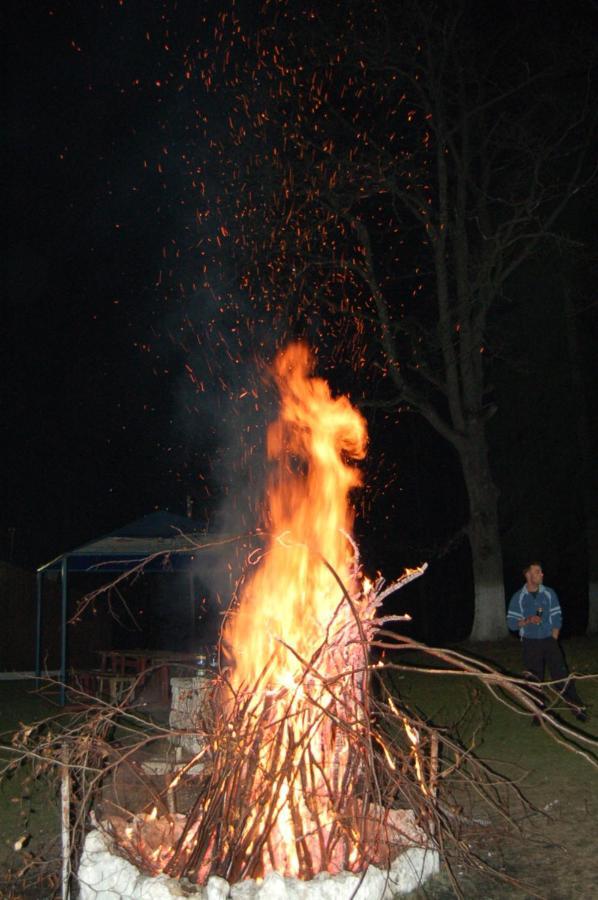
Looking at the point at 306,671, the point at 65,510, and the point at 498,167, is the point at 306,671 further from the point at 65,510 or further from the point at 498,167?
the point at 65,510

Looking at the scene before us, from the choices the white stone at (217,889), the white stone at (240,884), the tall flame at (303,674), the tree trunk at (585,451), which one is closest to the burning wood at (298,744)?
the tall flame at (303,674)

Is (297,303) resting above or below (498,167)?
below

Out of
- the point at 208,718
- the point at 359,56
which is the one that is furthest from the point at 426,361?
the point at 208,718

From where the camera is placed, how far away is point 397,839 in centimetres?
498

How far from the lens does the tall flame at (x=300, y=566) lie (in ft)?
16.7

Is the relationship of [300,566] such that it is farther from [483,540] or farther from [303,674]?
[483,540]

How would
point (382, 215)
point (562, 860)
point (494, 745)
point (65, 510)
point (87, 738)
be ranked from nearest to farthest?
point (87, 738), point (562, 860), point (494, 745), point (382, 215), point (65, 510)

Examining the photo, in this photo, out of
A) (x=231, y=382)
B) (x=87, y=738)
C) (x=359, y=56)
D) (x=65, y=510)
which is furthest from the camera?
(x=65, y=510)

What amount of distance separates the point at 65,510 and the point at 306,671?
30.3 m

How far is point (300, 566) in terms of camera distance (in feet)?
17.5

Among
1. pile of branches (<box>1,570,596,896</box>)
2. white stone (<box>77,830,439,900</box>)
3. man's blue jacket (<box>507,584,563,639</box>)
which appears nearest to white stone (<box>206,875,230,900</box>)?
white stone (<box>77,830,439,900</box>)

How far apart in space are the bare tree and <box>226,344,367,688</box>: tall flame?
1219cm

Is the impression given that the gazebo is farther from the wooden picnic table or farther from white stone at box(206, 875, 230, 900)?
white stone at box(206, 875, 230, 900)

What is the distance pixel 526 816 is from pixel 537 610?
3.42m
